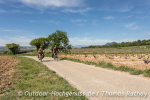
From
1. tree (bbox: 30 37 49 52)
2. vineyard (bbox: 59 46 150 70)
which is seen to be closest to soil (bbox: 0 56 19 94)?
vineyard (bbox: 59 46 150 70)

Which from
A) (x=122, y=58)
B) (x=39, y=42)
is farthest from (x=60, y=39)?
(x=39, y=42)

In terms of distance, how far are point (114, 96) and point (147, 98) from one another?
3.30 ft

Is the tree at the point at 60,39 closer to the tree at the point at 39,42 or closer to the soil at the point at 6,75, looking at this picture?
the soil at the point at 6,75

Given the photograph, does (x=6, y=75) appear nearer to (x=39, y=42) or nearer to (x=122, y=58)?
(x=122, y=58)

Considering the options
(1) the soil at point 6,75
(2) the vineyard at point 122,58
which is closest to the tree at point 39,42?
(2) the vineyard at point 122,58

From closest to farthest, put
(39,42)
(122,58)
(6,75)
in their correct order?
(6,75), (122,58), (39,42)

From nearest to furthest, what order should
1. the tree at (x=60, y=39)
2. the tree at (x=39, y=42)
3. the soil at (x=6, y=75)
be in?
the soil at (x=6, y=75) < the tree at (x=60, y=39) < the tree at (x=39, y=42)

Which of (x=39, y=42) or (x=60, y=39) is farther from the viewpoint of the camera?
(x=39, y=42)

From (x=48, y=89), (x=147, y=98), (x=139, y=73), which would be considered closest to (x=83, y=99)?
(x=48, y=89)

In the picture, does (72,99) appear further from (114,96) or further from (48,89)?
(114,96)

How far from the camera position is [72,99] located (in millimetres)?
3051

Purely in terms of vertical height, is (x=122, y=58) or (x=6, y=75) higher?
(x=6, y=75)

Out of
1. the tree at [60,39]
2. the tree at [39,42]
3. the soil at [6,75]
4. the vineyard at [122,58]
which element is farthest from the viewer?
the tree at [39,42]

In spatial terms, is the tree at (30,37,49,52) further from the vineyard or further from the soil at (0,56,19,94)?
the soil at (0,56,19,94)
